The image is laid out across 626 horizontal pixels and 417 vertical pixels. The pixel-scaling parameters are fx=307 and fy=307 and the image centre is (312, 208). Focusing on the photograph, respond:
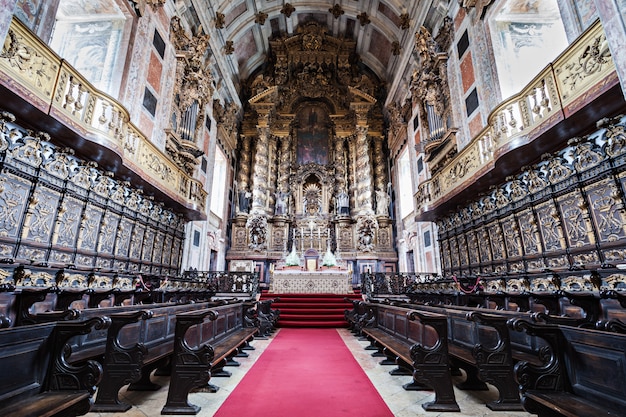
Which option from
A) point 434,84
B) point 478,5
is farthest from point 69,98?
point 434,84

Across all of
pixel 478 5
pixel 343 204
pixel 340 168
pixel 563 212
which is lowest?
pixel 563 212

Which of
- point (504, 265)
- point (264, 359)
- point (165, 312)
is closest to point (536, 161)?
point (504, 265)

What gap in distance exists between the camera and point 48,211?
19.8 feet

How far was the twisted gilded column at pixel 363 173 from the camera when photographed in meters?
17.6

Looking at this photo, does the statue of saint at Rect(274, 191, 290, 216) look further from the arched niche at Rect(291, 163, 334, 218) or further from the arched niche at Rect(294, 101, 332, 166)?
the arched niche at Rect(294, 101, 332, 166)

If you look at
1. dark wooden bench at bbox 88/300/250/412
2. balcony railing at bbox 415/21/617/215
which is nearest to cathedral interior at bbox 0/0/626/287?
balcony railing at bbox 415/21/617/215

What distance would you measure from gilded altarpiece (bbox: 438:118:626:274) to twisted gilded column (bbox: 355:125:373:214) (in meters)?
8.67

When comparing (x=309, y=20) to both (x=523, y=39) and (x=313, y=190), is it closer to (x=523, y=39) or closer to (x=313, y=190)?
(x=313, y=190)

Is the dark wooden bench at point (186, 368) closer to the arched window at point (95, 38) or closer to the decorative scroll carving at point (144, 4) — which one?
the arched window at point (95, 38)

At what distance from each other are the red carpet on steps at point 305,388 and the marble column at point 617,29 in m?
4.11

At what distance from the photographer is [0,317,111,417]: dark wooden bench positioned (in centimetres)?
172

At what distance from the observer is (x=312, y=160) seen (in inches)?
774

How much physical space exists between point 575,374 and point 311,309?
824 centimetres

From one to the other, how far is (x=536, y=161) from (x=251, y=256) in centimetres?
1333
